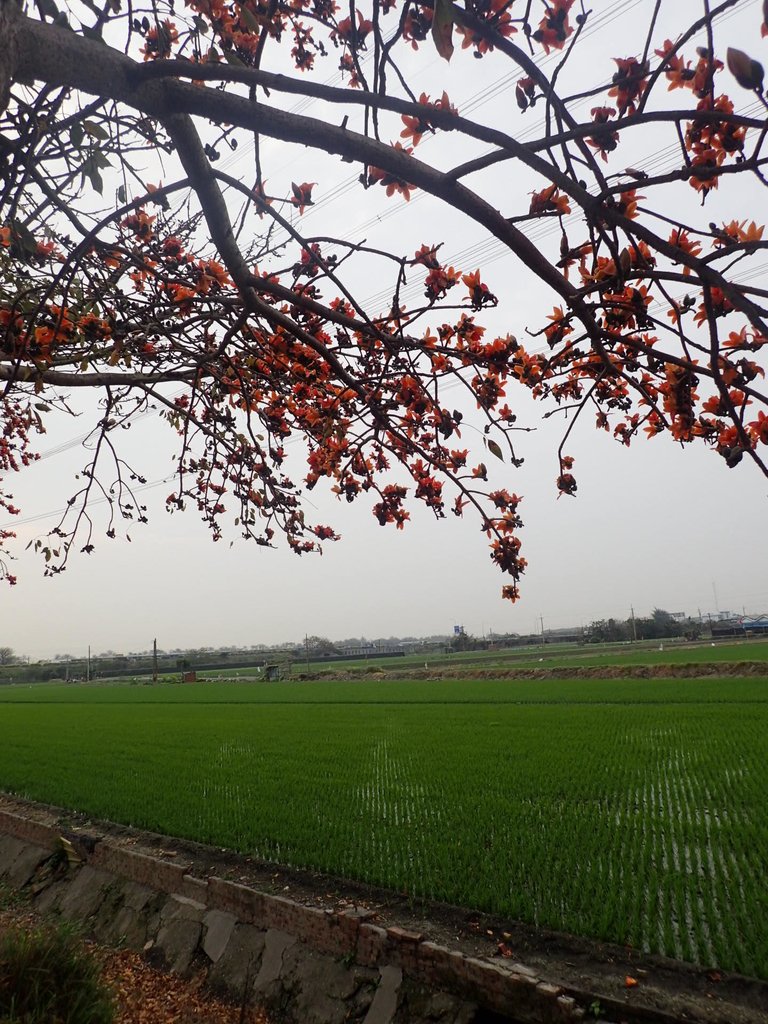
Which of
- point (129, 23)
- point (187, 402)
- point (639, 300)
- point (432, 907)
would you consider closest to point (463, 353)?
point (639, 300)

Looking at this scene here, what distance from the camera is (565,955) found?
3176 mm

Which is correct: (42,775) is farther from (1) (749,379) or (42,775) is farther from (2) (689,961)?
(1) (749,379)

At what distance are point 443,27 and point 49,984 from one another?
11.7 feet

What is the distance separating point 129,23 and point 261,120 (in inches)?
42.9

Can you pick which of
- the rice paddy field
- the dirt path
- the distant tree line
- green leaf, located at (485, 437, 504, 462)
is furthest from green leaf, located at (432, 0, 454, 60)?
the distant tree line

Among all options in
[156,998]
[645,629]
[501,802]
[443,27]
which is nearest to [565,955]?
[156,998]

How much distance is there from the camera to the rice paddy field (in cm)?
363

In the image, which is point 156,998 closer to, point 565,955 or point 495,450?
point 565,955

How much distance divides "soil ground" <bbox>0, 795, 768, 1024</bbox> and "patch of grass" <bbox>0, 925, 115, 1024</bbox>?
810 mm

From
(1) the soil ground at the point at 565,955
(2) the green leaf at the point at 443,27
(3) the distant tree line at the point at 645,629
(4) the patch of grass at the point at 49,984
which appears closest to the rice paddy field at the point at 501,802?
(1) the soil ground at the point at 565,955

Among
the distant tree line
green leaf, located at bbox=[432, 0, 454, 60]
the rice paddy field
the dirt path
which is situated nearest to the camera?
green leaf, located at bbox=[432, 0, 454, 60]

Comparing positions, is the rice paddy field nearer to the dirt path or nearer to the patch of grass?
the dirt path

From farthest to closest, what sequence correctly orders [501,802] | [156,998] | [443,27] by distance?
[501,802], [156,998], [443,27]

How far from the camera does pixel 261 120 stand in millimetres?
1862
